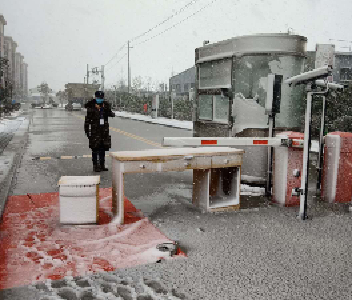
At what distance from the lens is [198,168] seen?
19.8 feet

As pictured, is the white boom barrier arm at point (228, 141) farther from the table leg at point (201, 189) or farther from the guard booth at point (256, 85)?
the guard booth at point (256, 85)

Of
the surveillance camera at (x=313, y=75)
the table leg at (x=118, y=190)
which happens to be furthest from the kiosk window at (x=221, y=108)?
the table leg at (x=118, y=190)

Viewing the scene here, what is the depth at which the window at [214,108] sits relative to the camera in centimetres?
851

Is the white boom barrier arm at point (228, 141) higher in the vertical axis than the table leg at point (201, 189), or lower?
higher

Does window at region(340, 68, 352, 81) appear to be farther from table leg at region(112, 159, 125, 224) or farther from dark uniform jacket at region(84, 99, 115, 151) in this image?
table leg at region(112, 159, 125, 224)

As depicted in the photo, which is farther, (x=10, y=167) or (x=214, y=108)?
(x=10, y=167)

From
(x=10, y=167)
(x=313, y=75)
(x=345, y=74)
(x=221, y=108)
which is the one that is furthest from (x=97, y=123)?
(x=345, y=74)

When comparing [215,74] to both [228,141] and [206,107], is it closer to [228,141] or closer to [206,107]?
[206,107]

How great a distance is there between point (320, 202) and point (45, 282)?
496 centimetres

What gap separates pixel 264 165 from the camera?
771cm

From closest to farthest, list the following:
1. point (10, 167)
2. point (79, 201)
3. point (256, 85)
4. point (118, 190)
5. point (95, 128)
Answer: point (79, 201) → point (118, 190) → point (256, 85) → point (95, 128) → point (10, 167)

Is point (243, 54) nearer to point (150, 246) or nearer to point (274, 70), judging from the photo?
point (274, 70)

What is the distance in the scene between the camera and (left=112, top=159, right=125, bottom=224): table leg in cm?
559

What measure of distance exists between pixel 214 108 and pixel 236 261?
4943 mm
